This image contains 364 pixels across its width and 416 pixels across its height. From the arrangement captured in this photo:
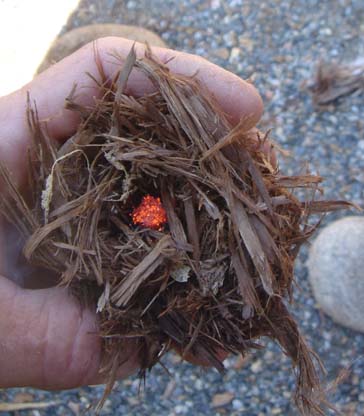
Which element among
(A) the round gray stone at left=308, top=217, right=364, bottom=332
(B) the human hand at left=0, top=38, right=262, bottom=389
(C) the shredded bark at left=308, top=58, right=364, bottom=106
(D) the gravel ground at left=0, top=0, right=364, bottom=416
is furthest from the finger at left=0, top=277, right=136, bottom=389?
(C) the shredded bark at left=308, top=58, right=364, bottom=106

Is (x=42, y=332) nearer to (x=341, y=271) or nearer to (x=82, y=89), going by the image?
(x=82, y=89)

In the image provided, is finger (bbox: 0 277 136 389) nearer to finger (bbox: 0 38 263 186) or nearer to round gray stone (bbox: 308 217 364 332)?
finger (bbox: 0 38 263 186)

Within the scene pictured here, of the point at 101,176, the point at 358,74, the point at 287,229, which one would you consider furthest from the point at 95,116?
the point at 358,74

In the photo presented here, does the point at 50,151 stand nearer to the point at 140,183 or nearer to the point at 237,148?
the point at 140,183

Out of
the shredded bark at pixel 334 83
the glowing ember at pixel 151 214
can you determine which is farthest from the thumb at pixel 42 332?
the shredded bark at pixel 334 83

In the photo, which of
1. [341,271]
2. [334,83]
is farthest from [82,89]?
[334,83]
